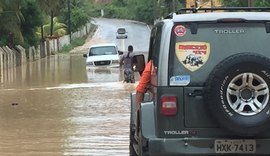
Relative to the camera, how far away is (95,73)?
32250 millimetres

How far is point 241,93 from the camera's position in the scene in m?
6.54

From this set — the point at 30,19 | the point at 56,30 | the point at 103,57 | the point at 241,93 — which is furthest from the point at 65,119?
the point at 56,30

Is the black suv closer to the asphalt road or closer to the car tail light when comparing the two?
the car tail light

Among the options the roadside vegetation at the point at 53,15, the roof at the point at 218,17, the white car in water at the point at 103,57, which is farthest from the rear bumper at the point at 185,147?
the white car in water at the point at 103,57

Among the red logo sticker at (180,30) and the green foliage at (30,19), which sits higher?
the green foliage at (30,19)

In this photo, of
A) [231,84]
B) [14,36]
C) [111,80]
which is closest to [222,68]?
[231,84]

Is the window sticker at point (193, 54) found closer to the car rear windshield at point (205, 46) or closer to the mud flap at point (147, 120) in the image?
the car rear windshield at point (205, 46)

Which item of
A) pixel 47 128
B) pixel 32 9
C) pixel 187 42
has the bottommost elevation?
pixel 47 128

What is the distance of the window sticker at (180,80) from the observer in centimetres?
681

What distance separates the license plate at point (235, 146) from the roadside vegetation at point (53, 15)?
1907cm

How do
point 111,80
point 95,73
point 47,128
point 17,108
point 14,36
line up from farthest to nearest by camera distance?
1. point 14,36
2. point 95,73
3. point 111,80
4. point 17,108
5. point 47,128

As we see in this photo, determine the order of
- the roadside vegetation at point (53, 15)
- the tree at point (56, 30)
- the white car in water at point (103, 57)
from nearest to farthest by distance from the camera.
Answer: the white car in water at point (103, 57) → the roadside vegetation at point (53, 15) → the tree at point (56, 30)

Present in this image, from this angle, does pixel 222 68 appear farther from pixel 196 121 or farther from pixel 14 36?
pixel 14 36

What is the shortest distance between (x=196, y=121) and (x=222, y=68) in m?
0.69
